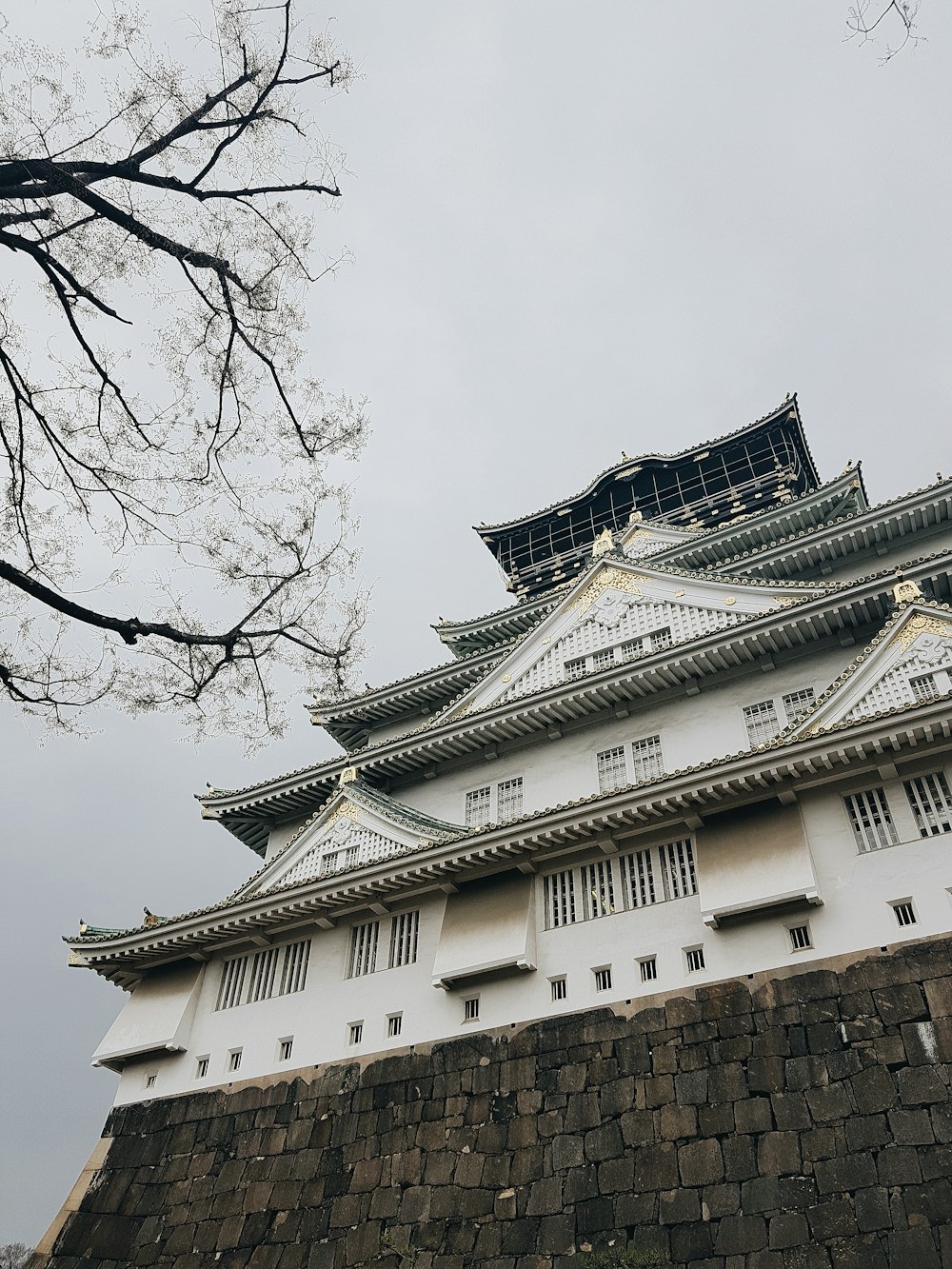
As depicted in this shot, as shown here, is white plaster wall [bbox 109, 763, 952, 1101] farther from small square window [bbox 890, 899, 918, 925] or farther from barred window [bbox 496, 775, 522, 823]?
Answer: barred window [bbox 496, 775, 522, 823]

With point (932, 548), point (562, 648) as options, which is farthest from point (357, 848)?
point (932, 548)

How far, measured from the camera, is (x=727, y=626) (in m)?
20.3

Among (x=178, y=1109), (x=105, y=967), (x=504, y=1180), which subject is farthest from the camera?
(x=105, y=967)

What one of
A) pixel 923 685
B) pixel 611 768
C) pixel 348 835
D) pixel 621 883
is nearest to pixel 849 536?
pixel 923 685

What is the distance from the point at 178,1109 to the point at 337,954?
13.9 ft

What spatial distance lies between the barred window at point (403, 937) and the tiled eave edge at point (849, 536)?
11540mm

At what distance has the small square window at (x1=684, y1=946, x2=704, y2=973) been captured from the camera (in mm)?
15609

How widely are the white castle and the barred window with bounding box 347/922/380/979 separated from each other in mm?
63

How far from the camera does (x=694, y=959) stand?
620 inches

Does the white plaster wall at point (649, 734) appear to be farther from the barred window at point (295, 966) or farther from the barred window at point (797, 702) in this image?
the barred window at point (295, 966)

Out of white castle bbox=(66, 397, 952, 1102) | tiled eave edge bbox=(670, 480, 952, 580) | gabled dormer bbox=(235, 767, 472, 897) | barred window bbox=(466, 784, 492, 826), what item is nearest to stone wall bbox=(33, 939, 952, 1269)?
white castle bbox=(66, 397, 952, 1102)

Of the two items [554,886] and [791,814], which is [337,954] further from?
[791,814]

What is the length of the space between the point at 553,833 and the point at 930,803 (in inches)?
241

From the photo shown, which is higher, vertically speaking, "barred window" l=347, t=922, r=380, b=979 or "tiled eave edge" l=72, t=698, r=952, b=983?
"tiled eave edge" l=72, t=698, r=952, b=983
